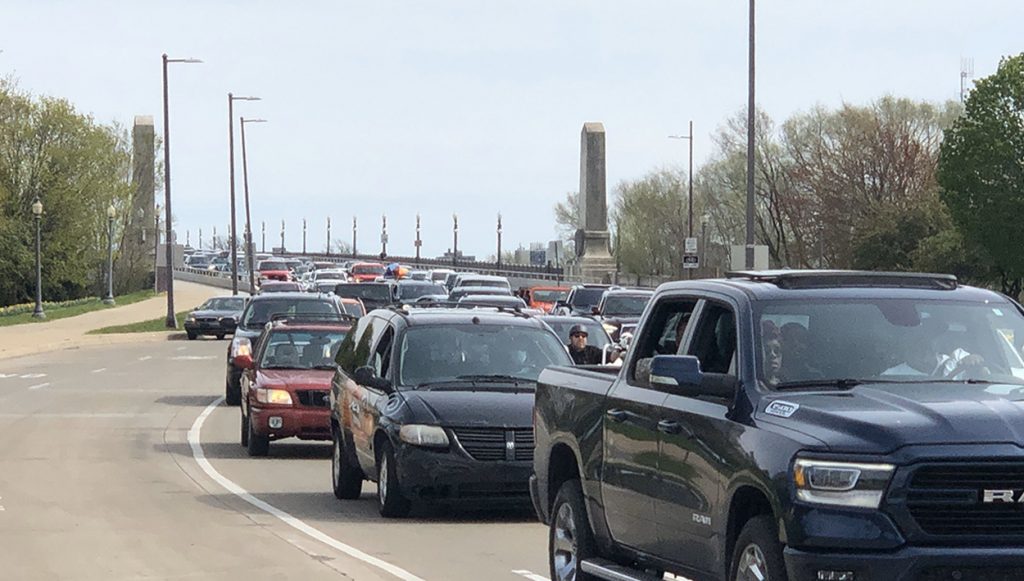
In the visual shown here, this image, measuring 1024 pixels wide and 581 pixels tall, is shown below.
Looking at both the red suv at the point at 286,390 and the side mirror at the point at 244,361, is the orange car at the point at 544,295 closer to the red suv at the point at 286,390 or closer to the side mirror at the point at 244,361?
the side mirror at the point at 244,361

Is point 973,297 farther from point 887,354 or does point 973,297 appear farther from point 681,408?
point 681,408

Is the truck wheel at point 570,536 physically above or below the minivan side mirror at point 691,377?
below

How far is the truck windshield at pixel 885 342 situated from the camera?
28.3 feet

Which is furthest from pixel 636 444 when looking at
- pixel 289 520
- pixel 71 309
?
pixel 71 309

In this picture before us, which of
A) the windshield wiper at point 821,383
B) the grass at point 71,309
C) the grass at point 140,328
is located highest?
the windshield wiper at point 821,383

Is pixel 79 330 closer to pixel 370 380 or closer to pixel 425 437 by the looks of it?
pixel 370 380

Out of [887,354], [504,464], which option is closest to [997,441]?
[887,354]

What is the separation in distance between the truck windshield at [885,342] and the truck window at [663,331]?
1.11 m

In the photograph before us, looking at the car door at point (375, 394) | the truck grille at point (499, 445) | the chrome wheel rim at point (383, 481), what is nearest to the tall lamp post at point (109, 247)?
the car door at point (375, 394)

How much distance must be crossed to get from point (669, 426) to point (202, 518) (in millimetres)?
7763

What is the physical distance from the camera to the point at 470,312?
18.0m

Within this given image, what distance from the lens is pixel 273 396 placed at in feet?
72.8

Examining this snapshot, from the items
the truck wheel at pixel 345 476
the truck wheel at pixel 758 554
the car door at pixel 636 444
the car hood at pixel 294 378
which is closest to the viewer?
the truck wheel at pixel 758 554

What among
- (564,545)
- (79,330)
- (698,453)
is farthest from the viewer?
(79,330)
